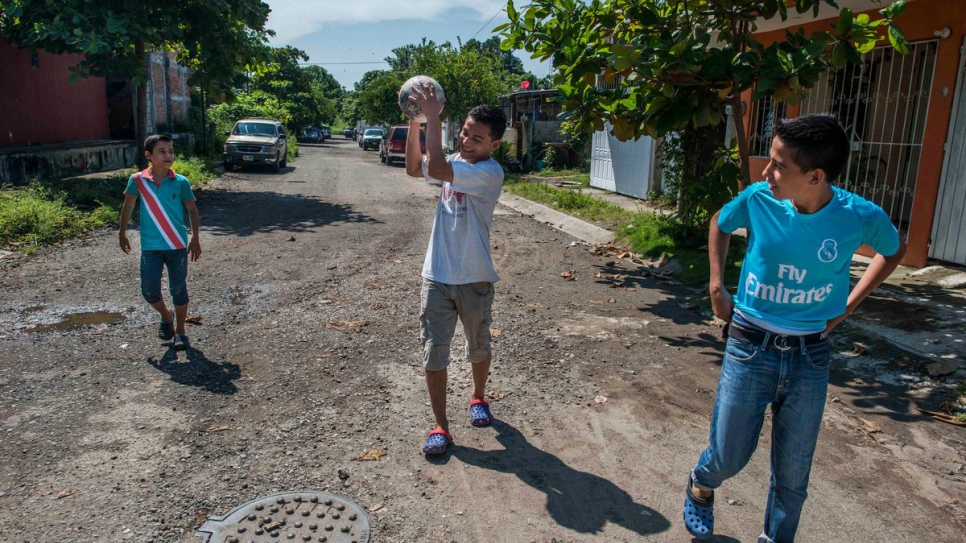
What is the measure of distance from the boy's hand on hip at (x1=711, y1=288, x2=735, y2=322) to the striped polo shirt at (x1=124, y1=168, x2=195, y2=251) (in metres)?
4.07

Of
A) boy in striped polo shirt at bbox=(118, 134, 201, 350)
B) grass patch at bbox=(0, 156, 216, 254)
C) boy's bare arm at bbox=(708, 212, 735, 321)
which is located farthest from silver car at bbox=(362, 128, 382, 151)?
boy's bare arm at bbox=(708, 212, 735, 321)

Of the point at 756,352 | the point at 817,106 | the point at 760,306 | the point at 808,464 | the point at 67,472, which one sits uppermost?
the point at 817,106

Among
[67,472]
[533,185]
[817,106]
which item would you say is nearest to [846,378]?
[67,472]

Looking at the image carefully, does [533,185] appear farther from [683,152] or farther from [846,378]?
[846,378]

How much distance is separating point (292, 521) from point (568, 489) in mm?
1334

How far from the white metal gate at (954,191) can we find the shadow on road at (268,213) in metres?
8.54

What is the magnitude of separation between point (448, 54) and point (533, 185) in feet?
42.9

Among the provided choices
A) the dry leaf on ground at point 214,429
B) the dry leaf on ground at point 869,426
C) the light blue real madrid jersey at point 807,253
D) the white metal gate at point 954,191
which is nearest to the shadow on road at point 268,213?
the dry leaf on ground at point 214,429

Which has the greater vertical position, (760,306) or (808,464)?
(760,306)

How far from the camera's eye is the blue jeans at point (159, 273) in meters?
5.24

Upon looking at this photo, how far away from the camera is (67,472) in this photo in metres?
3.46

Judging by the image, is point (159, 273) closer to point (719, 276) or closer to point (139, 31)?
point (719, 276)

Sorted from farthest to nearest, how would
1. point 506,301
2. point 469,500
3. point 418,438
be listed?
point 506,301
point 418,438
point 469,500

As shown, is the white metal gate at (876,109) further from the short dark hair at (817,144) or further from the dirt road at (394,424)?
the short dark hair at (817,144)
